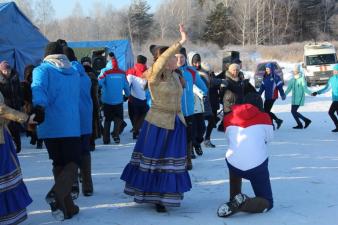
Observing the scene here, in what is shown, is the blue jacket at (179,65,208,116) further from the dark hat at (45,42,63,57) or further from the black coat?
the black coat

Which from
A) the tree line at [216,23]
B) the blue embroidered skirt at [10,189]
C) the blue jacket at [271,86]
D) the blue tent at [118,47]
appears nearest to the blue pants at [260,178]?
the blue embroidered skirt at [10,189]

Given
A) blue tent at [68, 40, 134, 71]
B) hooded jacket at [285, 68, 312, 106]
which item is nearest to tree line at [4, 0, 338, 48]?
blue tent at [68, 40, 134, 71]

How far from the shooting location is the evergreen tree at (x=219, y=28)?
5791 centimetres

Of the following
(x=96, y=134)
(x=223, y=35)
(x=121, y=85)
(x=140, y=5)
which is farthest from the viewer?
(x=140, y=5)

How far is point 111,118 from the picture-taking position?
10.0m

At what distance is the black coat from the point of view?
8.78 m

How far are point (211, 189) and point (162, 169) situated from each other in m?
1.32

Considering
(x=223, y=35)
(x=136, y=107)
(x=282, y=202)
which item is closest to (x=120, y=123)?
(x=136, y=107)

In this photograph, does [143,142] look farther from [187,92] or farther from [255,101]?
[187,92]

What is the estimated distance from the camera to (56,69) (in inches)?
182

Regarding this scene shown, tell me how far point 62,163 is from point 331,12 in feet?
206

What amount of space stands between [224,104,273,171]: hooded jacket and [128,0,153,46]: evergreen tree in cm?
5671

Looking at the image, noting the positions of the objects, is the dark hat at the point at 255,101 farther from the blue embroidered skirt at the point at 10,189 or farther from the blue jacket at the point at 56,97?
the blue embroidered skirt at the point at 10,189

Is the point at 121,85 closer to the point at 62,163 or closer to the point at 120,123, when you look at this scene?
the point at 120,123
